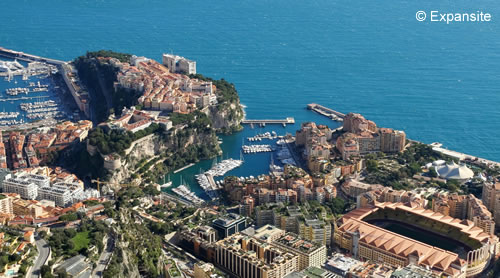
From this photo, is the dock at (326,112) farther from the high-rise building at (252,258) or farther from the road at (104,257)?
the road at (104,257)

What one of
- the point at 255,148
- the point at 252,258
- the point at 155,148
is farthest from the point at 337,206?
the point at 155,148

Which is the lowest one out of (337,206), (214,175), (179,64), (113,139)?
(214,175)

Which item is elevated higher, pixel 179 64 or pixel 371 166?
pixel 179 64

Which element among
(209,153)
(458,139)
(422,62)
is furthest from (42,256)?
(422,62)

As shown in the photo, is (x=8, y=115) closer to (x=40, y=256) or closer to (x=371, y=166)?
(x=371, y=166)

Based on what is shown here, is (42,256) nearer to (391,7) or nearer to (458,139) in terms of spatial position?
(458,139)

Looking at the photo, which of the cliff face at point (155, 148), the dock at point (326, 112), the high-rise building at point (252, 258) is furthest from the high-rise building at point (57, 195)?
the dock at point (326, 112)
